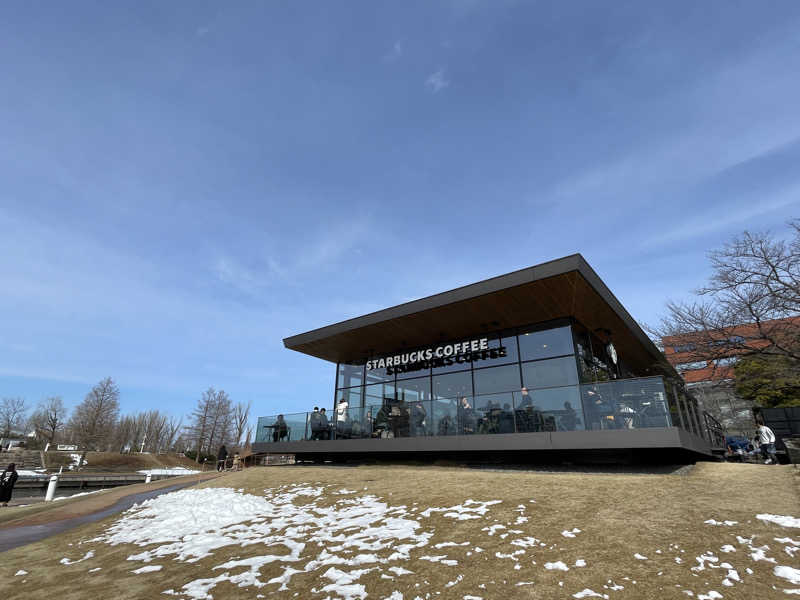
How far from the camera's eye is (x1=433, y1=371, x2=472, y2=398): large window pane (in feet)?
53.1

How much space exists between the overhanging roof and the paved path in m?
8.37

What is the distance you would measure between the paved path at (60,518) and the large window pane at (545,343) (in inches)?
532

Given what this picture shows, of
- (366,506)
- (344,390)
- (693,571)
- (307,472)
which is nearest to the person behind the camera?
(693,571)

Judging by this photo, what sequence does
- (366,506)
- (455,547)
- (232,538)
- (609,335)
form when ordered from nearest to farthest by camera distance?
(455,547), (232,538), (366,506), (609,335)

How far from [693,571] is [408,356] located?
45.2ft

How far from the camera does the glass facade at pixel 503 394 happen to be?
10711 mm

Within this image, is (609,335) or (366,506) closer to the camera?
(366,506)

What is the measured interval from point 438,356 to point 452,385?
4.34ft

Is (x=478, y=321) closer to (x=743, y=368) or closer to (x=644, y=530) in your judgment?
(x=644, y=530)

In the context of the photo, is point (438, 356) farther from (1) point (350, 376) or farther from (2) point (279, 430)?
(2) point (279, 430)

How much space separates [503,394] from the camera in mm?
Result: 12500

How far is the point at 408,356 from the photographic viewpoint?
18.0m

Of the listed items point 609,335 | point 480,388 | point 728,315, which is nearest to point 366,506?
point 480,388

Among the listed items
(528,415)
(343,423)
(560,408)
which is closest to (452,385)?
(343,423)
